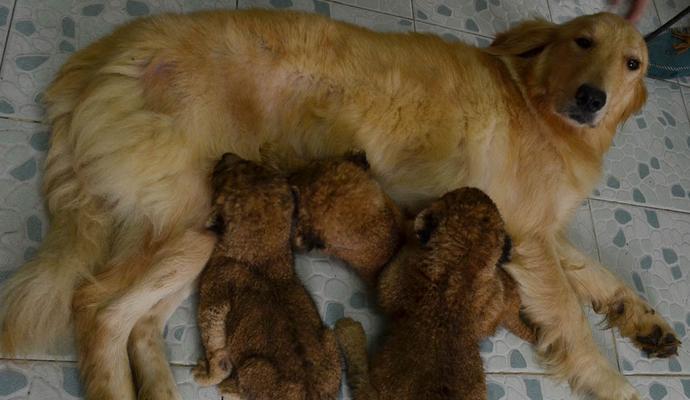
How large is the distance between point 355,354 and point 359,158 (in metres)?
0.68

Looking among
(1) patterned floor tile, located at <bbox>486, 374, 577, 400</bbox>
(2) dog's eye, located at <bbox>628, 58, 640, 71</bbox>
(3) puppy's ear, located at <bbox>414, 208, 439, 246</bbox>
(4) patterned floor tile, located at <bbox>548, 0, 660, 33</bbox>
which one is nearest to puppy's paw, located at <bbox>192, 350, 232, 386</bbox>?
(3) puppy's ear, located at <bbox>414, 208, 439, 246</bbox>

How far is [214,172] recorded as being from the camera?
1710mm

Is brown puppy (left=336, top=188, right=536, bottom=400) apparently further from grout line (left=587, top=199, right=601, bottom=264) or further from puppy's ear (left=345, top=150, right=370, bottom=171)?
grout line (left=587, top=199, right=601, bottom=264)

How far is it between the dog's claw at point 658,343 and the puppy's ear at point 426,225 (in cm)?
121

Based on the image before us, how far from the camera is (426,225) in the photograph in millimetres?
1726

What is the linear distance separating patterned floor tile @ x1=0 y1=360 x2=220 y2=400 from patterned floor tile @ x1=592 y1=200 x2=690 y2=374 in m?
2.23

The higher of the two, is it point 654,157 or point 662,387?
point 654,157

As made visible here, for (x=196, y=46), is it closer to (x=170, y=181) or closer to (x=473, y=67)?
(x=170, y=181)

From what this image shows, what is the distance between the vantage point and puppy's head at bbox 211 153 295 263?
5.33 ft

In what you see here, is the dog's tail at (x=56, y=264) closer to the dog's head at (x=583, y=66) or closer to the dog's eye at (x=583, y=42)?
the dog's head at (x=583, y=66)

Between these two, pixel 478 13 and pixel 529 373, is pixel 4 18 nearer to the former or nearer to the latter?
pixel 478 13

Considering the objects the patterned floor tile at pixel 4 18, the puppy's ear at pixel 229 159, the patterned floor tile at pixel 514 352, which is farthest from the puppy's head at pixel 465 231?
the patterned floor tile at pixel 4 18

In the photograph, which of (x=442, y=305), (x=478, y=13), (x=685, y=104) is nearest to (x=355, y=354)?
(x=442, y=305)

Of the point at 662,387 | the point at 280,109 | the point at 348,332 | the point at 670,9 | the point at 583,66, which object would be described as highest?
the point at 670,9
